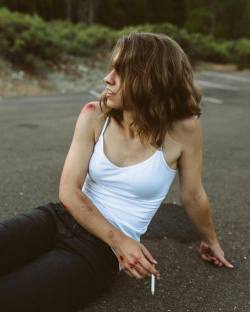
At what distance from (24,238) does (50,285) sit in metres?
0.31

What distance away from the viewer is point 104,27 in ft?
72.1

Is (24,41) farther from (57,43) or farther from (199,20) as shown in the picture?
(199,20)

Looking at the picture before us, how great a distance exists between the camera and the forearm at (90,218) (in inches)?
86.6

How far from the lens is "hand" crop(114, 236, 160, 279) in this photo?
7.01 ft

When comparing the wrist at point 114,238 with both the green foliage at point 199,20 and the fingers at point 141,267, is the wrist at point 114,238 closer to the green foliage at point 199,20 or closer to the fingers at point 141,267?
the fingers at point 141,267

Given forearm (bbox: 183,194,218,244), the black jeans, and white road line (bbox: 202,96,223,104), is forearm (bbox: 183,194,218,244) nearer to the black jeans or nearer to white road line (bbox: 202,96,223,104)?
the black jeans

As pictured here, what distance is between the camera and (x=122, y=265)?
7.23 feet

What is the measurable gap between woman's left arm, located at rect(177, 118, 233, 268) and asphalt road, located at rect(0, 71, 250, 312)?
26cm

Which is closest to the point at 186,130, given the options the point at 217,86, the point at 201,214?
the point at 201,214

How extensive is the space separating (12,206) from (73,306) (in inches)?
73.7

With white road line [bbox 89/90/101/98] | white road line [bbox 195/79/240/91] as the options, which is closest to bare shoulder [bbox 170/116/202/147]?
white road line [bbox 89/90/101/98]

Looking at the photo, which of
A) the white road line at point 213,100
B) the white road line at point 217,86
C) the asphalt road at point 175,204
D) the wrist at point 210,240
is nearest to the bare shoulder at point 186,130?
the wrist at point 210,240

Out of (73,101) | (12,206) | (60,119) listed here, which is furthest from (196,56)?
(12,206)

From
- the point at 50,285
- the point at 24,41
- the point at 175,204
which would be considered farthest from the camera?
the point at 24,41
